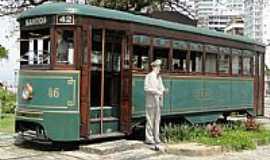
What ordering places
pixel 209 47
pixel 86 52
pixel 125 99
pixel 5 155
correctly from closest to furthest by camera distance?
pixel 5 155, pixel 86 52, pixel 125 99, pixel 209 47

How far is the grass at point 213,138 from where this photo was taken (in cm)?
1412

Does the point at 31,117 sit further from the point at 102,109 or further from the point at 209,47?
the point at 209,47

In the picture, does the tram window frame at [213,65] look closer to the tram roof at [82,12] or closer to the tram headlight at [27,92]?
the tram roof at [82,12]

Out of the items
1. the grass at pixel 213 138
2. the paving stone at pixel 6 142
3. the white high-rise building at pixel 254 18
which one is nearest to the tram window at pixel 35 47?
the paving stone at pixel 6 142

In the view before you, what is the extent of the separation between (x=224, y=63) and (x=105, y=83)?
5493 mm

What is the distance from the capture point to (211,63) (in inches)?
674

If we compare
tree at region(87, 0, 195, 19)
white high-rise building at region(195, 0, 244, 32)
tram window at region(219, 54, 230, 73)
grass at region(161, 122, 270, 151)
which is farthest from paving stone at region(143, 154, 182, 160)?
white high-rise building at region(195, 0, 244, 32)

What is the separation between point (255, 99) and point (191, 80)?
15.8 feet

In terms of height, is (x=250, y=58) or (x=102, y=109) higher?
(x=250, y=58)

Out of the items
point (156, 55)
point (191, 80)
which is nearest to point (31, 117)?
point (156, 55)

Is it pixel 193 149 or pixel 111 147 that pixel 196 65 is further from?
pixel 111 147

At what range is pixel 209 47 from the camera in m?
17.0

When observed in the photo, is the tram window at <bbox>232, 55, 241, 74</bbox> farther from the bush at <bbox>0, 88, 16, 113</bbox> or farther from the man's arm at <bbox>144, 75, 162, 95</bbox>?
the bush at <bbox>0, 88, 16, 113</bbox>

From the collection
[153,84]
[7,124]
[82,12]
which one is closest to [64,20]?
[82,12]
